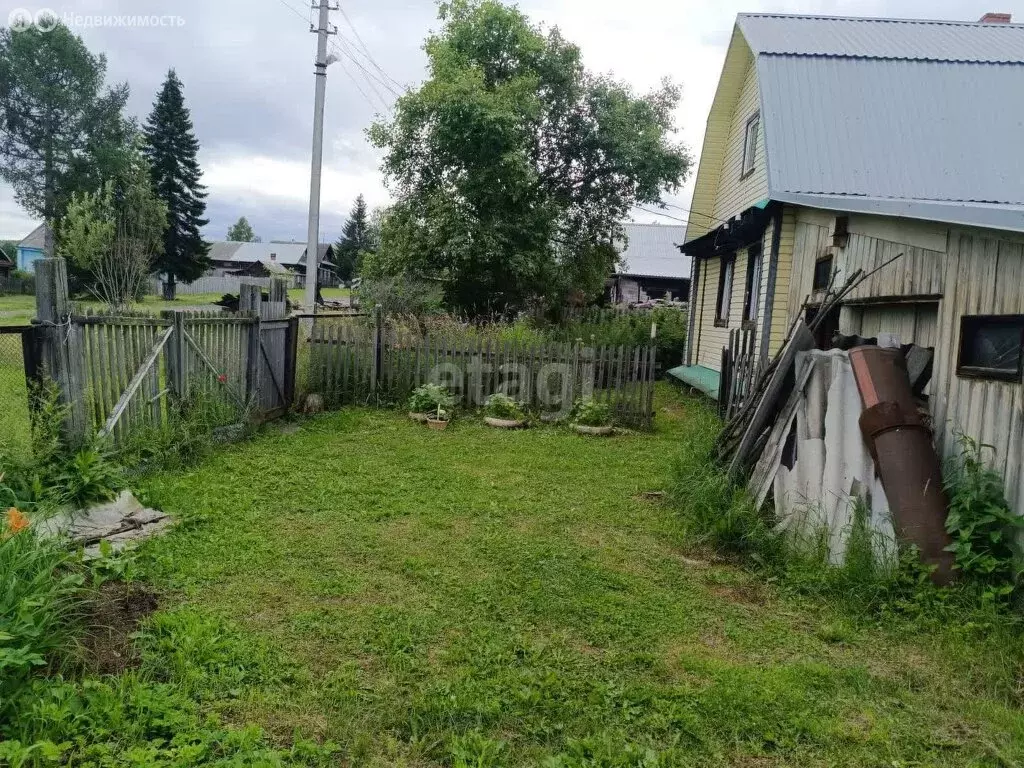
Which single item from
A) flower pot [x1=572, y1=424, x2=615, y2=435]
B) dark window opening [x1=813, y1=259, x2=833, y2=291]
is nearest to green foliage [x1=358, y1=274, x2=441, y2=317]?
flower pot [x1=572, y1=424, x2=615, y2=435]

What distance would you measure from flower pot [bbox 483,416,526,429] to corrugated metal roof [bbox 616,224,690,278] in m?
20.6

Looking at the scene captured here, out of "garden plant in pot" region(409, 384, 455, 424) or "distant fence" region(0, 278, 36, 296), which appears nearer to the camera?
"garden plant in pot" region(409, 384, 455, 424)

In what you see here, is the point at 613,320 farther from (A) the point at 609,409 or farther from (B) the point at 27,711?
(B) the point at 27,711

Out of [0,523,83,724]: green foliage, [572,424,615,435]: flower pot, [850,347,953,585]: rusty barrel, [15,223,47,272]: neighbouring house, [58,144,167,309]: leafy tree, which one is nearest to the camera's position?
[0,523,83,724]: green foliage

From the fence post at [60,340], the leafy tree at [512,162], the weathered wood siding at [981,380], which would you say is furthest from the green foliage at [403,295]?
the weathered wood siding at [981,380]

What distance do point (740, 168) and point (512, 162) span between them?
5734 millimetres

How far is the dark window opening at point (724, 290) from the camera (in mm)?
12584

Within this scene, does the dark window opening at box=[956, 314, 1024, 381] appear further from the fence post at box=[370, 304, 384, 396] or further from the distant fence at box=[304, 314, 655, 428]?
the fence post at box=[370, 304, 384, 396]

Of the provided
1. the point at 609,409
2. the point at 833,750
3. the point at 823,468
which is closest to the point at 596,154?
the point at 609,409

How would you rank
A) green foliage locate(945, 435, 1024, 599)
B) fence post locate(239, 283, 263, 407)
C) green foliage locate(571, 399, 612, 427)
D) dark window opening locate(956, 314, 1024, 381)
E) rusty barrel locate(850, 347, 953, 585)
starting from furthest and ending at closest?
green foliage locate(571, 399, 612, 427) → fence post locate(239, 283, 263, 407) → rusty barrel locate(850, 347, 953, 585) → dark window opening locate(956, 314, 1024, 381) → green foliage locate(945, 435, 1024, 599)

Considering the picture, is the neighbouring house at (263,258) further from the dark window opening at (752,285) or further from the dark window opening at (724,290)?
the dark window opening at (752,285)

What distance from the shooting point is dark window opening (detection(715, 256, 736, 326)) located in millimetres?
12584

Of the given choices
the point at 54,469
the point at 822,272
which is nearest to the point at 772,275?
the point at 822,272

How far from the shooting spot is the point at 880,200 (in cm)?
541
